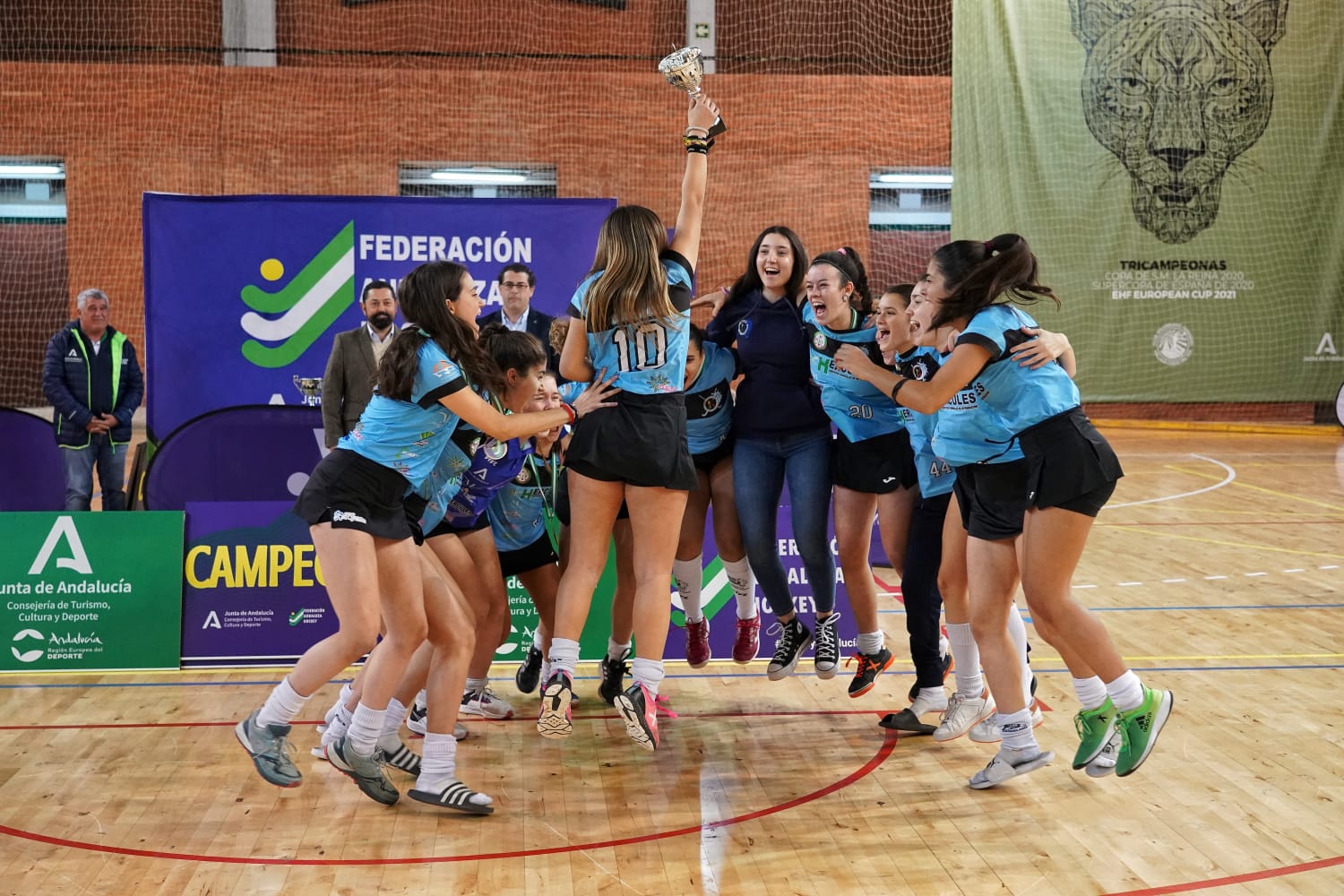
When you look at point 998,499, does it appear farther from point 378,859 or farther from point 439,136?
point 439,136

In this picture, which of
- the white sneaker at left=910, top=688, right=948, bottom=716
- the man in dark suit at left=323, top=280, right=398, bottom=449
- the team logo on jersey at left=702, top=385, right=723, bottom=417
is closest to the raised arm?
the team logo on jersey at left=702, top=385, right=723, bottom=417

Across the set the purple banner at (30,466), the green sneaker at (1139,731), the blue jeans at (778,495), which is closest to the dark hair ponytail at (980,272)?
the blue jeans at (778,495)

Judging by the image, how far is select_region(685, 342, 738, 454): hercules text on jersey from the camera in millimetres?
5113

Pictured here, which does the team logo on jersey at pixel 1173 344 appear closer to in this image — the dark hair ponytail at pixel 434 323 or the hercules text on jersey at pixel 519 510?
the hercules text on jersey at pixel 519 510

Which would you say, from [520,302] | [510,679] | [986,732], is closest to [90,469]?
[520,302]

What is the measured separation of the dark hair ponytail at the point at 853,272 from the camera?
188 inches

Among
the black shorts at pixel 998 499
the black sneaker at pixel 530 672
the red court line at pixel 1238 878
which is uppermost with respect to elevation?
the black shorts at pixel 998 499

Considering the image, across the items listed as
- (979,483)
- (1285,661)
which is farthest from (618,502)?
(1285,661)

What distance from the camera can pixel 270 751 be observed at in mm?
4062

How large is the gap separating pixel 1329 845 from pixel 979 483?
150 cm

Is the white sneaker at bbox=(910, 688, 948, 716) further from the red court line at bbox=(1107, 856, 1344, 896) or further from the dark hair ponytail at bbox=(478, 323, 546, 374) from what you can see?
the dark hair ponytail at bbox=(478, 323, 546, 374)

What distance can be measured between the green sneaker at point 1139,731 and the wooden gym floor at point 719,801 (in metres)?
0.15

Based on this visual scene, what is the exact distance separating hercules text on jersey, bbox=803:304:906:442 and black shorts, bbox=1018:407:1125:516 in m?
0.98

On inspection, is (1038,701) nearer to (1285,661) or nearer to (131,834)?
(1285,661)
